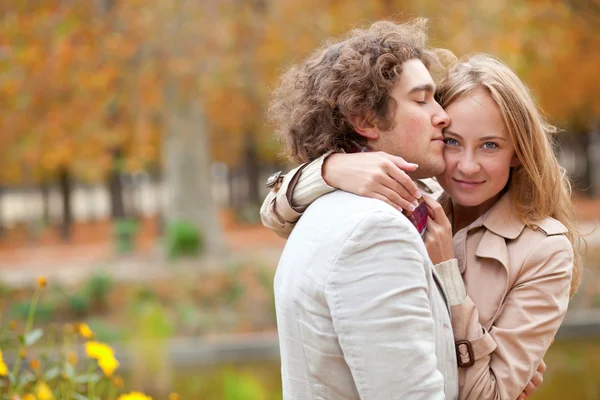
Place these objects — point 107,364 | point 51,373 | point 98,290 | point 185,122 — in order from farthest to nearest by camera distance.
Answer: point 185,122 → point 98,290 → point 51,373 → point 107,364

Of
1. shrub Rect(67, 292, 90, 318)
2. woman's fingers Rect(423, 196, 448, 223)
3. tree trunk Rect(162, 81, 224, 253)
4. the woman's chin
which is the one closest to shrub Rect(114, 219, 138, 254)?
tree trunk Rect(162, 81, 224, 253)

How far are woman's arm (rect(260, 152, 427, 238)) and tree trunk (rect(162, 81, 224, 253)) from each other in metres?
13.4

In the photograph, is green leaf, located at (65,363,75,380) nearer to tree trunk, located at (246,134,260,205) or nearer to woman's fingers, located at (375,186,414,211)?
woman's fingers, located at (375,186,414,211)

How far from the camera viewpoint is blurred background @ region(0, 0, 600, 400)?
10.7 m

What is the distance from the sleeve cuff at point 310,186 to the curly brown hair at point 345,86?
96mm

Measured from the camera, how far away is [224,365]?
10531 mm

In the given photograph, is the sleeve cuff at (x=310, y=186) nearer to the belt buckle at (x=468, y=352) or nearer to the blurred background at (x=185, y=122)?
the belt buckle at (x=468, y=352)

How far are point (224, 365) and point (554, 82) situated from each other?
548 inches

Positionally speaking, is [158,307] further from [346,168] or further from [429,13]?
[346,168]

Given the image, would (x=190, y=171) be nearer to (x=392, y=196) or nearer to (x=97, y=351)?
(x=97, y=351)

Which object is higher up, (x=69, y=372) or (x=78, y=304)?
(x=69, y=372)

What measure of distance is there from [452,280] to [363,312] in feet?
1.60

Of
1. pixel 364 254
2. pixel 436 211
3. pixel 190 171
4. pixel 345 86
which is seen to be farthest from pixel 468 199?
pixel 190 171

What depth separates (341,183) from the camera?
252 cm
